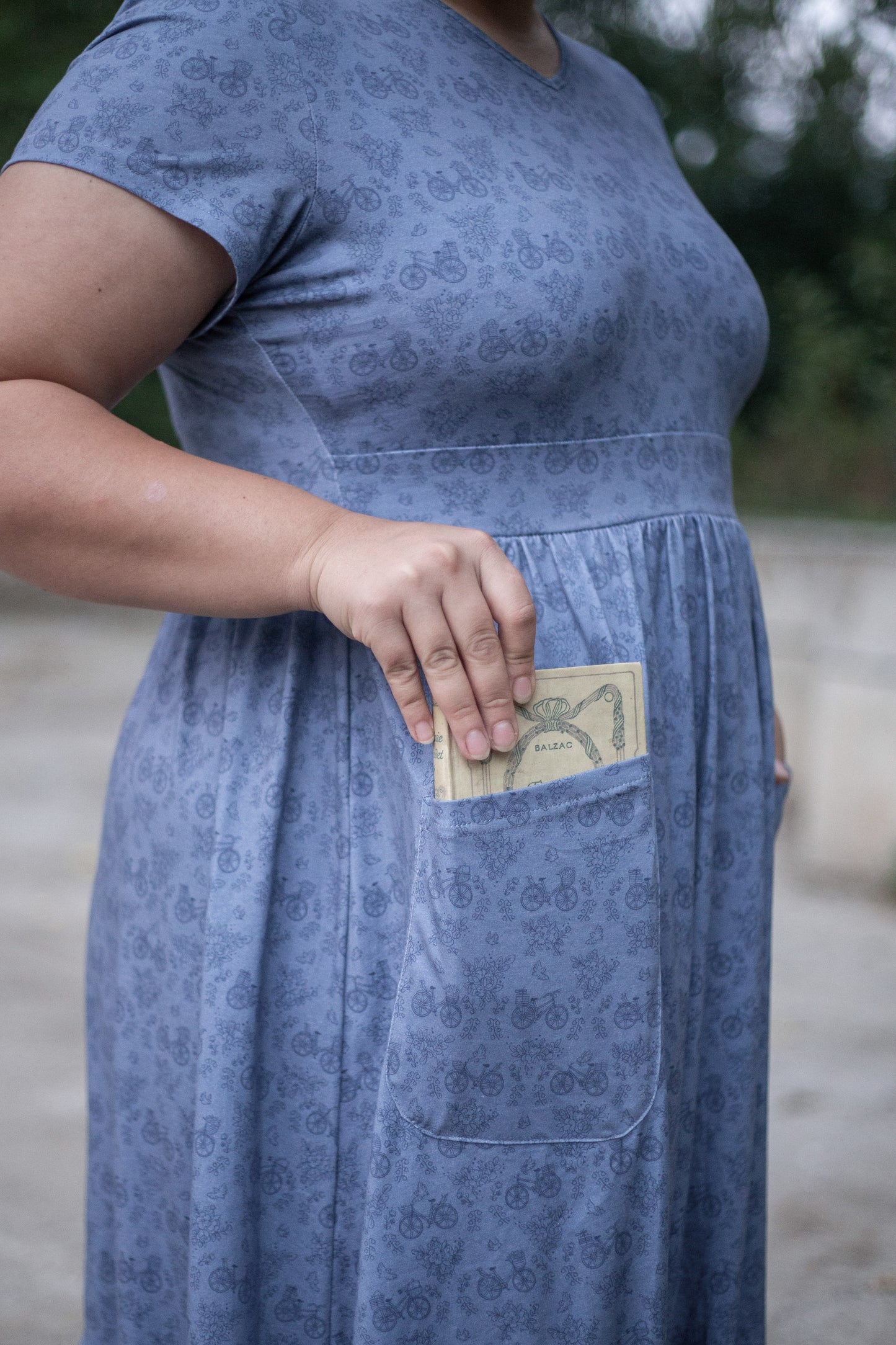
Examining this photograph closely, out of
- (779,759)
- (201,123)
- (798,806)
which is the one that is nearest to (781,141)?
(798,806)

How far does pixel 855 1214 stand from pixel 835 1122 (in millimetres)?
310

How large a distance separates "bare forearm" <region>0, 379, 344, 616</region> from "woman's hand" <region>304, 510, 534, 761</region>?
0.03 m

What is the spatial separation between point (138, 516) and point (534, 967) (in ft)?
1.38

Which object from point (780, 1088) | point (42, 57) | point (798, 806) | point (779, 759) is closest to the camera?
point (779, 759)

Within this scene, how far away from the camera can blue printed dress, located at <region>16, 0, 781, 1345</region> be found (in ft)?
2.74

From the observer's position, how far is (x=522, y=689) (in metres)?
0.82

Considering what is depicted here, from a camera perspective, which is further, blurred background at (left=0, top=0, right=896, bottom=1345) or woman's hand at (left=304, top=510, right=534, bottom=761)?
blurred background at (left=0, top=0, right=896, bottom=1345)

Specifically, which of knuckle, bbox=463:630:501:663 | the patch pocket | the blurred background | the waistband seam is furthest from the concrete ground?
knuckle, bbox=463:630:501:663

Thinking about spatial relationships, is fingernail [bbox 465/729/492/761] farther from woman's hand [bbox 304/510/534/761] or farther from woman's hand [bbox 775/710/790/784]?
woman's hand [bbox 775/710/790/784]

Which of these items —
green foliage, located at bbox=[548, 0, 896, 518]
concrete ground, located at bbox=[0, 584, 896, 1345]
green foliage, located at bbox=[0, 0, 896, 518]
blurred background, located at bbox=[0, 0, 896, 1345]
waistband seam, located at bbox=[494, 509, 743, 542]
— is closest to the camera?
waistband seam, located at bbox=[494, 509, 743, 542]

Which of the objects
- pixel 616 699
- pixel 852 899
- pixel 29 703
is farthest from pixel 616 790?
pixel 29 703

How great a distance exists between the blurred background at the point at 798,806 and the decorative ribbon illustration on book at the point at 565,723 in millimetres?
1480

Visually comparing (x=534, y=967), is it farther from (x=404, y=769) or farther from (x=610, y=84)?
(x=610, y=84)

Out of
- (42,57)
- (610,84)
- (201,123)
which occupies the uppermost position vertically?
(42,57)
